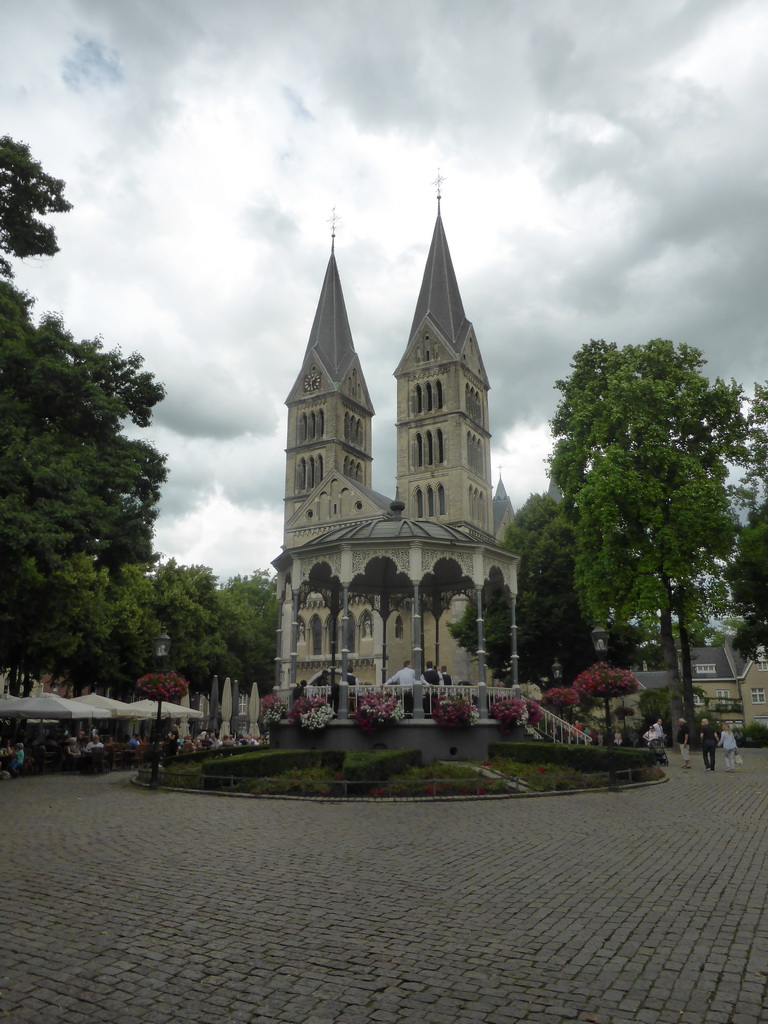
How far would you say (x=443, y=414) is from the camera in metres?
75.0

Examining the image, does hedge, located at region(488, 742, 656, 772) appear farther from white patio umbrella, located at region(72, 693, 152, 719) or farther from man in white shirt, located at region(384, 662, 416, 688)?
white patio umbrella, located at region(72, 693, 152, 719)

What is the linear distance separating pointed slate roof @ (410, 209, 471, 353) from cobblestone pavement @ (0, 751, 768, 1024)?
228 ft

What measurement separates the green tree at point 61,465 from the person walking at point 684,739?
54.6 ft

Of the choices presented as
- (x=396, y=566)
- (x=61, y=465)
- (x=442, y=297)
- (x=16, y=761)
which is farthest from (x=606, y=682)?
(x=442, y=297)

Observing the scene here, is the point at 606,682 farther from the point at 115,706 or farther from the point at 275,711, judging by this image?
the point at 115,706

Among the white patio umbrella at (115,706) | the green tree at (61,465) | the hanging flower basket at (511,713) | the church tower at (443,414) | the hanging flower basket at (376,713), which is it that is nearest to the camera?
the green tree at (61,465)

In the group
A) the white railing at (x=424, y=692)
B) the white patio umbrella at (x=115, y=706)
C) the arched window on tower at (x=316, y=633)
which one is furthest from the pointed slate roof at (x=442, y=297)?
the white railing at (x=424, y=692)

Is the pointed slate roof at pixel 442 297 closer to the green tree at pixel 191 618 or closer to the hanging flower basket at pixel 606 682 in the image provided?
the green tree at pixel 191 618

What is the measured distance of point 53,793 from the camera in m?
17.1

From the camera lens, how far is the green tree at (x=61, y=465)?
17.4 metres

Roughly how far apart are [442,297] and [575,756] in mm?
68146

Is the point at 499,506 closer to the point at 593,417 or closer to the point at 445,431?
the point at 445,431


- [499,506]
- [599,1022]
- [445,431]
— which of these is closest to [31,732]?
[599,1022]

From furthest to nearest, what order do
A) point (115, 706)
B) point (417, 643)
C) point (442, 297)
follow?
point (442, 297) < point (115, 706) < point (417, 643)
